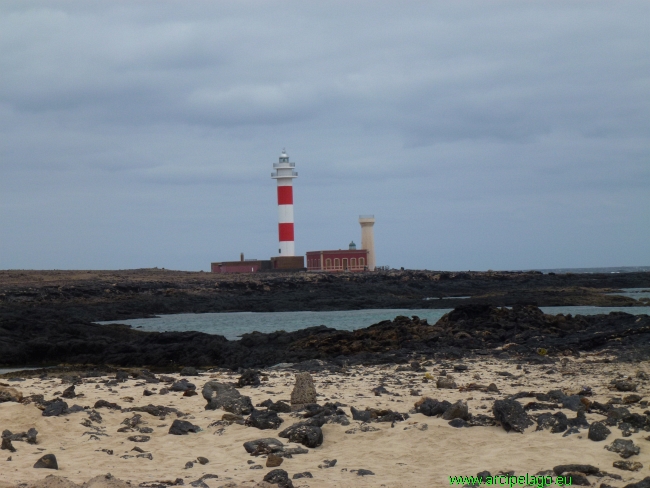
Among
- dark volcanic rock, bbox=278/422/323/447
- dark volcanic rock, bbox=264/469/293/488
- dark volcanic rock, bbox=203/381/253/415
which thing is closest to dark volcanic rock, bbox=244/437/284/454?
dark volcanic rock, bbox=278/422/323/447

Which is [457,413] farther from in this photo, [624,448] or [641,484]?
[641,484]

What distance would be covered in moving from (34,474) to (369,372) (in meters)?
6.71

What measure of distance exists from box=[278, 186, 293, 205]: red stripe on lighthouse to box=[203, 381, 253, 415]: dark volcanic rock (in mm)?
46248

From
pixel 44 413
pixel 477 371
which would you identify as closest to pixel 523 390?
pixel 477 371

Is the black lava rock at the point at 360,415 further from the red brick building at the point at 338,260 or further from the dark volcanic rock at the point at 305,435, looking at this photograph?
the red brick building at the point at 338,260

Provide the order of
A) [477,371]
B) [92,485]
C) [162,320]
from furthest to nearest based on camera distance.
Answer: [162,320]
[477,371]
[92,485]

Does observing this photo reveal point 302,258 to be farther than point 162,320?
Yes

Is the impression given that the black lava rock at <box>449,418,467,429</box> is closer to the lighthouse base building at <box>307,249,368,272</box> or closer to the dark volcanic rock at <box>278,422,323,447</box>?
the dark volcanic rock at <box>278,422,323,447</box>

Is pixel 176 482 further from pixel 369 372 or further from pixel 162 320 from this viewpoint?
pixel 162 320

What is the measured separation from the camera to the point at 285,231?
55.5m

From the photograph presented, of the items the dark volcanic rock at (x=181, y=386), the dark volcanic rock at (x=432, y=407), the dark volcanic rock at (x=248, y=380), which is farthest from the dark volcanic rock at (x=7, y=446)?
the dark volcanic rock at (x=432, y=407)

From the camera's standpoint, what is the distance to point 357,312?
35.6 meters

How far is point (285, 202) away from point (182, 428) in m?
48.0

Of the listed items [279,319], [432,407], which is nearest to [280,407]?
[432,407]
